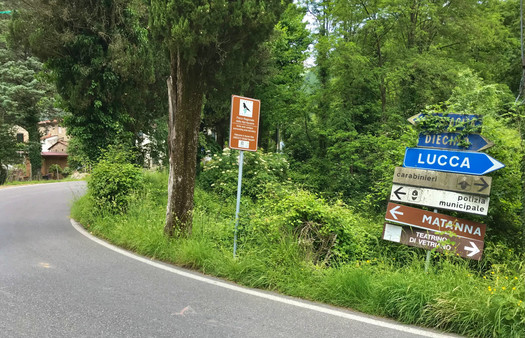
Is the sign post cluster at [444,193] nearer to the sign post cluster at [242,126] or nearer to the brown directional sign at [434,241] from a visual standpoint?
the brown directional sign at [434,241]

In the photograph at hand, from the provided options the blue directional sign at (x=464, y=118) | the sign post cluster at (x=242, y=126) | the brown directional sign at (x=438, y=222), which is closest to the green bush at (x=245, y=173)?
the sign post cluster at (x=242, y=126)

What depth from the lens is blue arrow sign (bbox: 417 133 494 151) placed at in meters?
4.97

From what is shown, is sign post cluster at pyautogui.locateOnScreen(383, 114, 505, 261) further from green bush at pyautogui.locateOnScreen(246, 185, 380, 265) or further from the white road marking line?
the white road marking line

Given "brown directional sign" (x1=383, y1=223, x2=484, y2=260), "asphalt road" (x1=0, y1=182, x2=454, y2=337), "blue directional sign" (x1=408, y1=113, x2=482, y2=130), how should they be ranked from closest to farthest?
"asphalt road" (x1=0, y1=182, x2=454, y2=337), "brown directional sign" (x1=383, y1=223, x2=484, y2=260), "blue directional sign" (x1=408, y1=113, x2=482, y2=130)

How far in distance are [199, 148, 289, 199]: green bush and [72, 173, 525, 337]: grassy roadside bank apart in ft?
16.1

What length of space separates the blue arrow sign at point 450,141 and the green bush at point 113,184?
700 centimetres

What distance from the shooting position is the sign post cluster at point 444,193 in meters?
4.71

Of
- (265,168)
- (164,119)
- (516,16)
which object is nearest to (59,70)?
(164,119)

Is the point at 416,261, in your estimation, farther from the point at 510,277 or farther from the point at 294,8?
the point at 294,8

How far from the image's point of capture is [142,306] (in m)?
4.05

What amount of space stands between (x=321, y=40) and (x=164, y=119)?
9.29 m

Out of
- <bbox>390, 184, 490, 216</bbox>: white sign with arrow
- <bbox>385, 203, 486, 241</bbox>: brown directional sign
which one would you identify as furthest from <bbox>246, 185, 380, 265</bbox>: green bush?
<bbox>390, 184, 490, 216</bbox>: white sign with arrow

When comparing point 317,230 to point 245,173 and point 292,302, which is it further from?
point 245,173

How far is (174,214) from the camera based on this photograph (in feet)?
21.1
